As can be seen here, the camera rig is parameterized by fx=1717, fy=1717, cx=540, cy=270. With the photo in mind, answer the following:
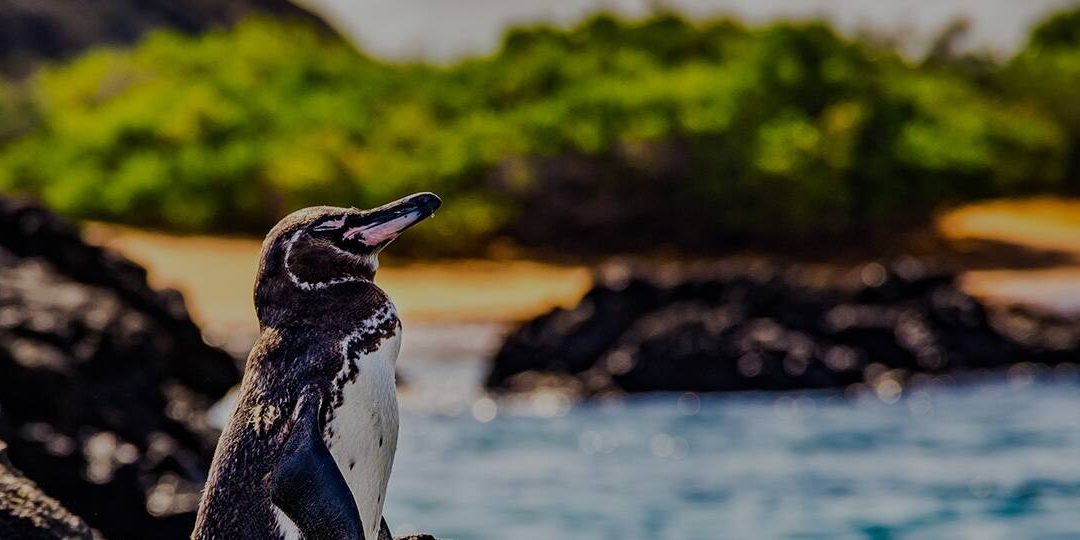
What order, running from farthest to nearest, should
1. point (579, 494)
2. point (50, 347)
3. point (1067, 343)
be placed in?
point (1067, 343), point (579, 494), point (50, 347)

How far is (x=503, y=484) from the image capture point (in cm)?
1195

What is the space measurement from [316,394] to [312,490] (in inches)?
9.5

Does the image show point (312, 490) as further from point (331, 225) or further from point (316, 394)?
point (331, 225)

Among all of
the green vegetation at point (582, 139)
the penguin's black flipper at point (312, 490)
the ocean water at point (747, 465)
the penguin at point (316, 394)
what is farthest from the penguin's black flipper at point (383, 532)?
the green vegetation at point (582, 139)

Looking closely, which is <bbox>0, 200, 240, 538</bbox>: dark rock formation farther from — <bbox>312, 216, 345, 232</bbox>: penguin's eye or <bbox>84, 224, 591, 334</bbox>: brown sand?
<bbox>84, 224, 591, 334</bbox>: brown sand

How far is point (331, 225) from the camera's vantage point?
3836 millimetres

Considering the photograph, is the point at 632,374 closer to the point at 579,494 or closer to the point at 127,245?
the point at 579,494

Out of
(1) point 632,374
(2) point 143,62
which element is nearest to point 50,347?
(1) point 632,374

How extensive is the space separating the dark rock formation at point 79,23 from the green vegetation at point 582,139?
15.6m

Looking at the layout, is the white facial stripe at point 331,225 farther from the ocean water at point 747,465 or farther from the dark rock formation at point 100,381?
the ocean water at point 747,465

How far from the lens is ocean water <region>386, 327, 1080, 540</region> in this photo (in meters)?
10.4

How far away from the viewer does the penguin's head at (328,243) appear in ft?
12.6

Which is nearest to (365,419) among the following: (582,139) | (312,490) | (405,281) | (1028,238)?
(312,490)

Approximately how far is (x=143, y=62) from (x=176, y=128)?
6632 millimetres
